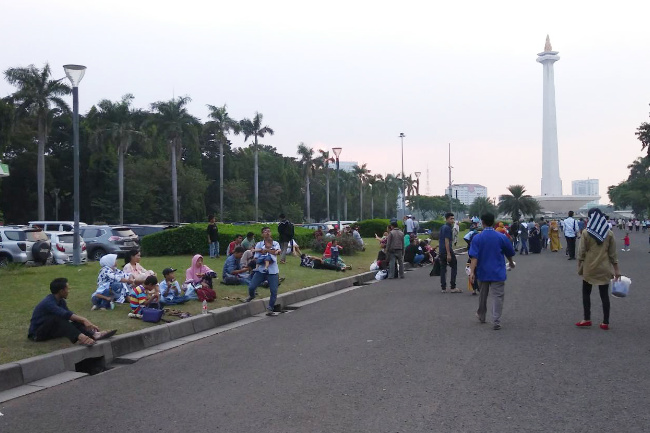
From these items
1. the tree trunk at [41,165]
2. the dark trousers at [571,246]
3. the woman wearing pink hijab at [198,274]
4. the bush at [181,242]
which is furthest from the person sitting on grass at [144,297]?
the tree trunk at [41,165]

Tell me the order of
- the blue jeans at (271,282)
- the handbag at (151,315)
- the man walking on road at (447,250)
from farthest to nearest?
the man walking on road at (447,250) → the blue jeans at (271,282) → the handbag at (151,315)

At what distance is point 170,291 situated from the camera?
12.1 m

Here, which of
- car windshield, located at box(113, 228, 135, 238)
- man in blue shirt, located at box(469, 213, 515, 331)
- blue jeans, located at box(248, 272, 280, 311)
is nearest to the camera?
man in blue shirt, located at box(469, 213, 515, 331)

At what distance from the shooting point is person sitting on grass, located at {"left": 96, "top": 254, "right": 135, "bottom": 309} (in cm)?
1127

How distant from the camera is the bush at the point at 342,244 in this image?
1020 inches

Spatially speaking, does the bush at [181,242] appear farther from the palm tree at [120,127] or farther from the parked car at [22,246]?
the palm tree at [120,127]

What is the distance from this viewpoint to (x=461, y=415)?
5414 mm

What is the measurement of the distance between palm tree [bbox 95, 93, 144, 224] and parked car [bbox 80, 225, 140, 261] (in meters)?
28.2

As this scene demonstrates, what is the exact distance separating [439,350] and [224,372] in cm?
278

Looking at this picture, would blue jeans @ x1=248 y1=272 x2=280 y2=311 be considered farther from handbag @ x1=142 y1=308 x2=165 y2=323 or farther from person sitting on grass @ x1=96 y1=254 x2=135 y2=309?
handbag @ x1=142 y1=308 x2=165 y2=323

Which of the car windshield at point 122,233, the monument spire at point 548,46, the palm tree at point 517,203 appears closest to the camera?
the car windshield at point 122,233

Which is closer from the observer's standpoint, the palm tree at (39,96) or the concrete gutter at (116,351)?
the concrete gutter at (116,351)

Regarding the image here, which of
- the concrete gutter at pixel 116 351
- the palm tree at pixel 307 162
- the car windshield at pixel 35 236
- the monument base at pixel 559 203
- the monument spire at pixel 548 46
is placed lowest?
the concrete gutter at pixel 116 351

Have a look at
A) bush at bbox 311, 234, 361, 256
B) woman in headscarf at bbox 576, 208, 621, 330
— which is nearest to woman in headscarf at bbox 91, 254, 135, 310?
woman in headscarf at bbox 576, 208, 621, 330
